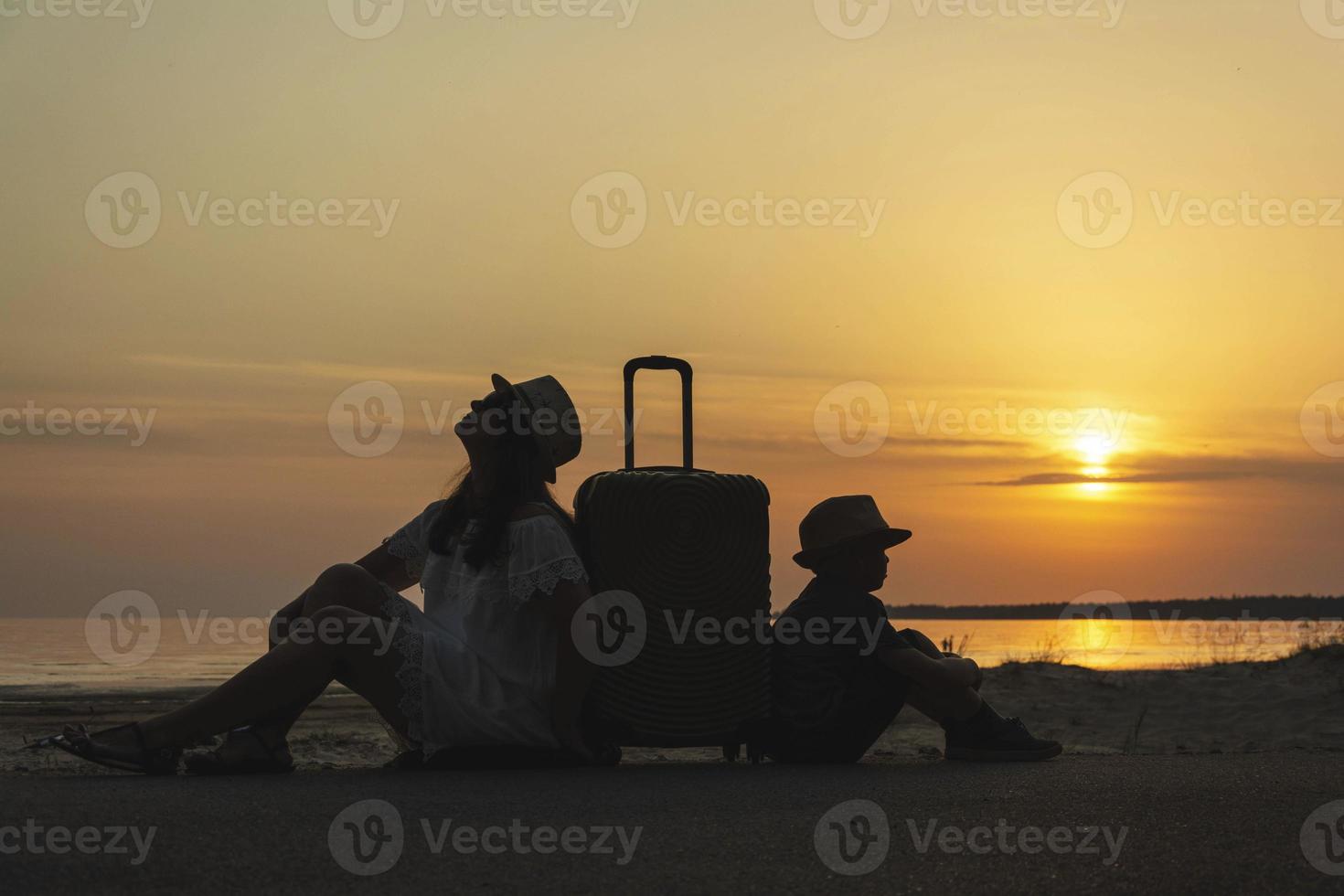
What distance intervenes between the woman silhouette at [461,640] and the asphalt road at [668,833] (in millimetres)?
200

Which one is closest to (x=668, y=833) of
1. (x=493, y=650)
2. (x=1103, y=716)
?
(x=493, y=650)

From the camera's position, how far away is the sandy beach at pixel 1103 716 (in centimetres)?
923

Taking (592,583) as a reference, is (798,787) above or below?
below

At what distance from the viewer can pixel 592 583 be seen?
19.3ft

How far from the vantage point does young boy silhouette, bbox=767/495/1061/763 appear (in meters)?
6.05

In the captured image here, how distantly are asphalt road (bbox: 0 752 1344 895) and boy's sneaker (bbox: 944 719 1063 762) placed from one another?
67 cm

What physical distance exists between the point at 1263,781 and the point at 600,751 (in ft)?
8.04

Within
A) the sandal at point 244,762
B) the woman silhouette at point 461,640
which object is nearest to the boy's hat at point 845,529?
the woman silhouette at point 461,640

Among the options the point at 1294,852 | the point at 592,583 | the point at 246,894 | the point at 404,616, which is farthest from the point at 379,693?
the point at 1294,852

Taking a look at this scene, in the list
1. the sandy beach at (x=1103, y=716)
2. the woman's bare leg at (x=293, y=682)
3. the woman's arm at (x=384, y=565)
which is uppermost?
the woman's arm at (x=384, y=565)

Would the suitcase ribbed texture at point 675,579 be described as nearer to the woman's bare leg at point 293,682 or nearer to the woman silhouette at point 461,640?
the woman silhouette at point 461,640

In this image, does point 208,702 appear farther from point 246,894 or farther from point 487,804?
point 246,894

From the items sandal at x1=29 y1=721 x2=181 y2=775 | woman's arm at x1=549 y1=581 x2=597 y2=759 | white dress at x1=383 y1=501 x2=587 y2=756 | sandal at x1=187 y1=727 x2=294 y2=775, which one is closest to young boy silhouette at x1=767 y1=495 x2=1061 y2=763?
woman's arm at x1=549 y1=581 x2=597 y2=759

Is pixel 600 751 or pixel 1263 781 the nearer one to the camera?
pixel 1263 781
